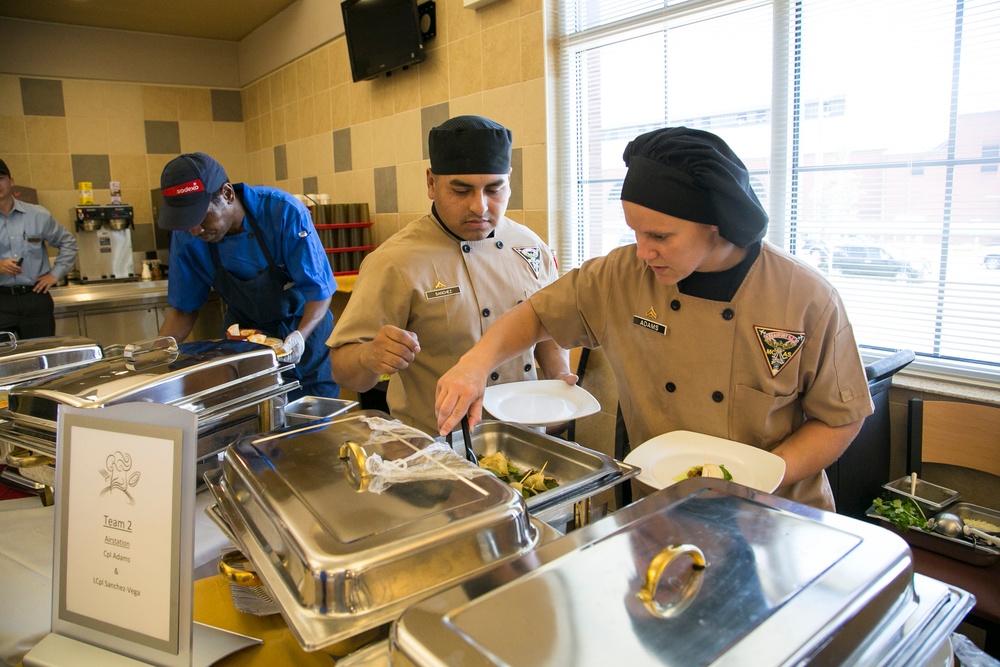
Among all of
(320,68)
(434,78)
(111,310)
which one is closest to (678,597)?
(434,78)

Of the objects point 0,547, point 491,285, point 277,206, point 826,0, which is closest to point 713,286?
point 491,285

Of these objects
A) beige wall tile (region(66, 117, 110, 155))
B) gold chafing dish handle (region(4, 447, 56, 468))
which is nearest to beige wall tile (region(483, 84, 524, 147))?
gold chafing dish handle (region(4, 447, 56, 468))

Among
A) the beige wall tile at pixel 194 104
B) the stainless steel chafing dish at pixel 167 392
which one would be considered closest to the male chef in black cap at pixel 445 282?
the stainless steel chafing dish at pixel 167 392

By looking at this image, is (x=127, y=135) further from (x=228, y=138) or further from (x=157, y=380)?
(x=157, y=380)

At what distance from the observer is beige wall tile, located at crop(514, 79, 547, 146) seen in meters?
3.57

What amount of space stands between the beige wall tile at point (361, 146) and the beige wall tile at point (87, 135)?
8.77ft

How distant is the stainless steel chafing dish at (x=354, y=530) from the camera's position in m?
0.76

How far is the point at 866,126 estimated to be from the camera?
8.56 feet

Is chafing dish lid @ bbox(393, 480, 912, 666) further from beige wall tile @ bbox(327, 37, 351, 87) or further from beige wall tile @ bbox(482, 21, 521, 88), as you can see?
beige wall tile @ bbox(327, 37, 351, 87)

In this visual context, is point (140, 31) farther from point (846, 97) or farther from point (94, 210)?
point (846, 97)

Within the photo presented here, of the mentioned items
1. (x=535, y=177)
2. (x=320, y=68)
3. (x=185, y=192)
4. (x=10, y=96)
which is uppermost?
(x=320, y=68)

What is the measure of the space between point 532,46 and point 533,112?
1.10ft

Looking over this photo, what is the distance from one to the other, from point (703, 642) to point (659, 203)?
0.95 metres

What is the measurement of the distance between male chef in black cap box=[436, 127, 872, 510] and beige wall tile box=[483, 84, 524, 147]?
2226mm
